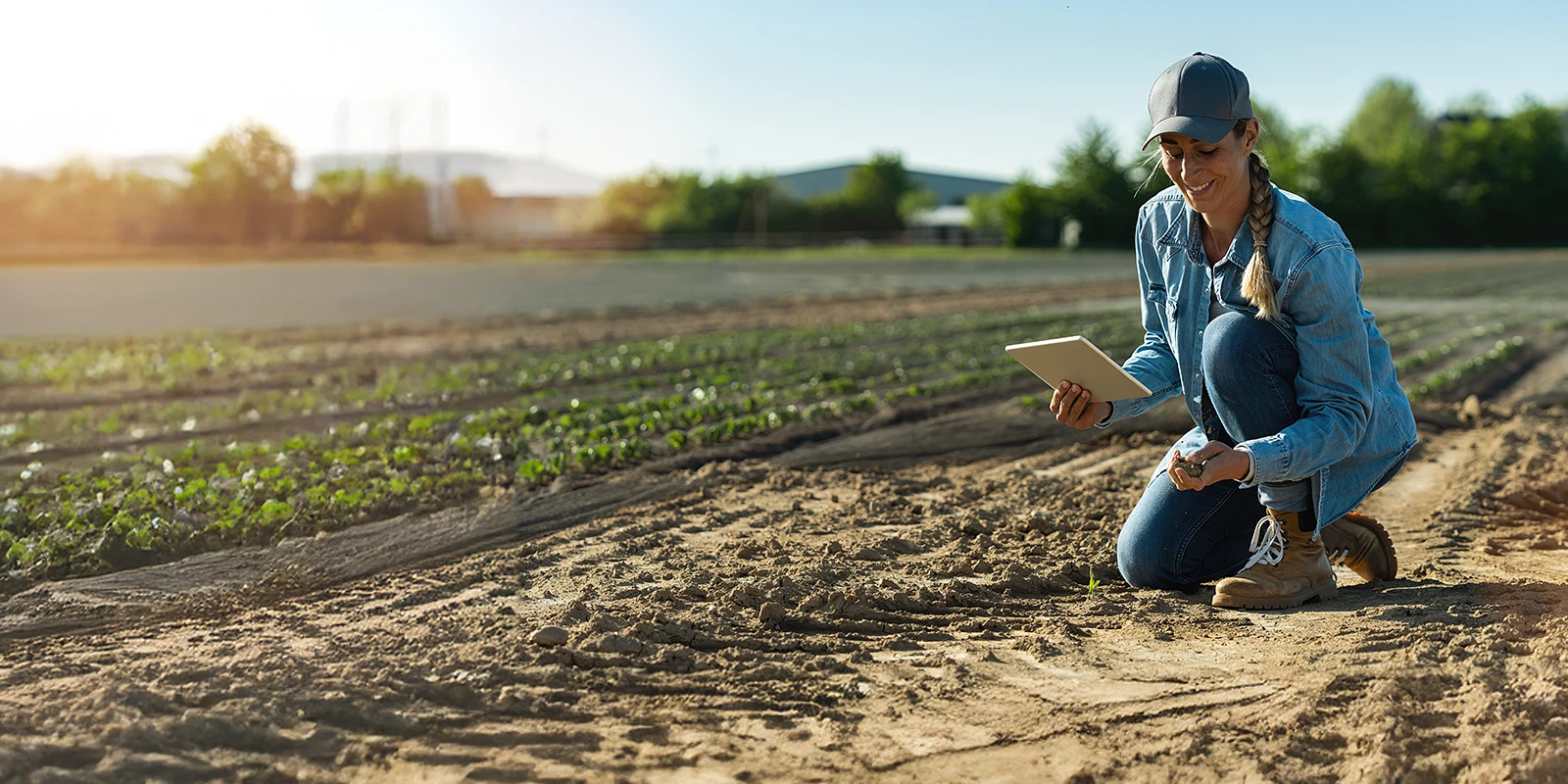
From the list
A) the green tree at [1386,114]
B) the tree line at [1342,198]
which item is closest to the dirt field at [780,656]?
the tree line at [1342,198]

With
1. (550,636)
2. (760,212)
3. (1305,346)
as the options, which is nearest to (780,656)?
(550,636)

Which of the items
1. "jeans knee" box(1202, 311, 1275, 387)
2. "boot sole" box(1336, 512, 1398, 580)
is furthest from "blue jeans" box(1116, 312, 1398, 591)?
"boot sole" box(1336, 512, 1398, 580)

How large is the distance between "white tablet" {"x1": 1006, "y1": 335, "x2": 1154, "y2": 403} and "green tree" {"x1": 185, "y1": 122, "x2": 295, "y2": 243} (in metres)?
44.0

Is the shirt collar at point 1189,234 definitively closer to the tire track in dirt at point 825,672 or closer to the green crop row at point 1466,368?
the tire track in dirt at point 825,672

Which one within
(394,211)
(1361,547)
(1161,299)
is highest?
(394,211)

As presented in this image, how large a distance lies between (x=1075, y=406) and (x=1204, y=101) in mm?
1034

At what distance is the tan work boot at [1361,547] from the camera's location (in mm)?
3994

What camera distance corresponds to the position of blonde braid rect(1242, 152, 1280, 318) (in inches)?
139

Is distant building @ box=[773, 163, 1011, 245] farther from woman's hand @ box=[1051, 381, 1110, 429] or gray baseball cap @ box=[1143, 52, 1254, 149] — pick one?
gray baseball cap @ box=[1143, 52, 1254, 149]

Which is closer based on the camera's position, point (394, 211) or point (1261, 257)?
point (1261, 257)

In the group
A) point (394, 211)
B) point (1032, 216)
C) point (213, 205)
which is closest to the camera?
point (213, 205)

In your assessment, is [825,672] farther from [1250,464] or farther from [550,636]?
[1250,464]

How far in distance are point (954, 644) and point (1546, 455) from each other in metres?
4.78

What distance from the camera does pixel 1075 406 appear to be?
12.3 ft
